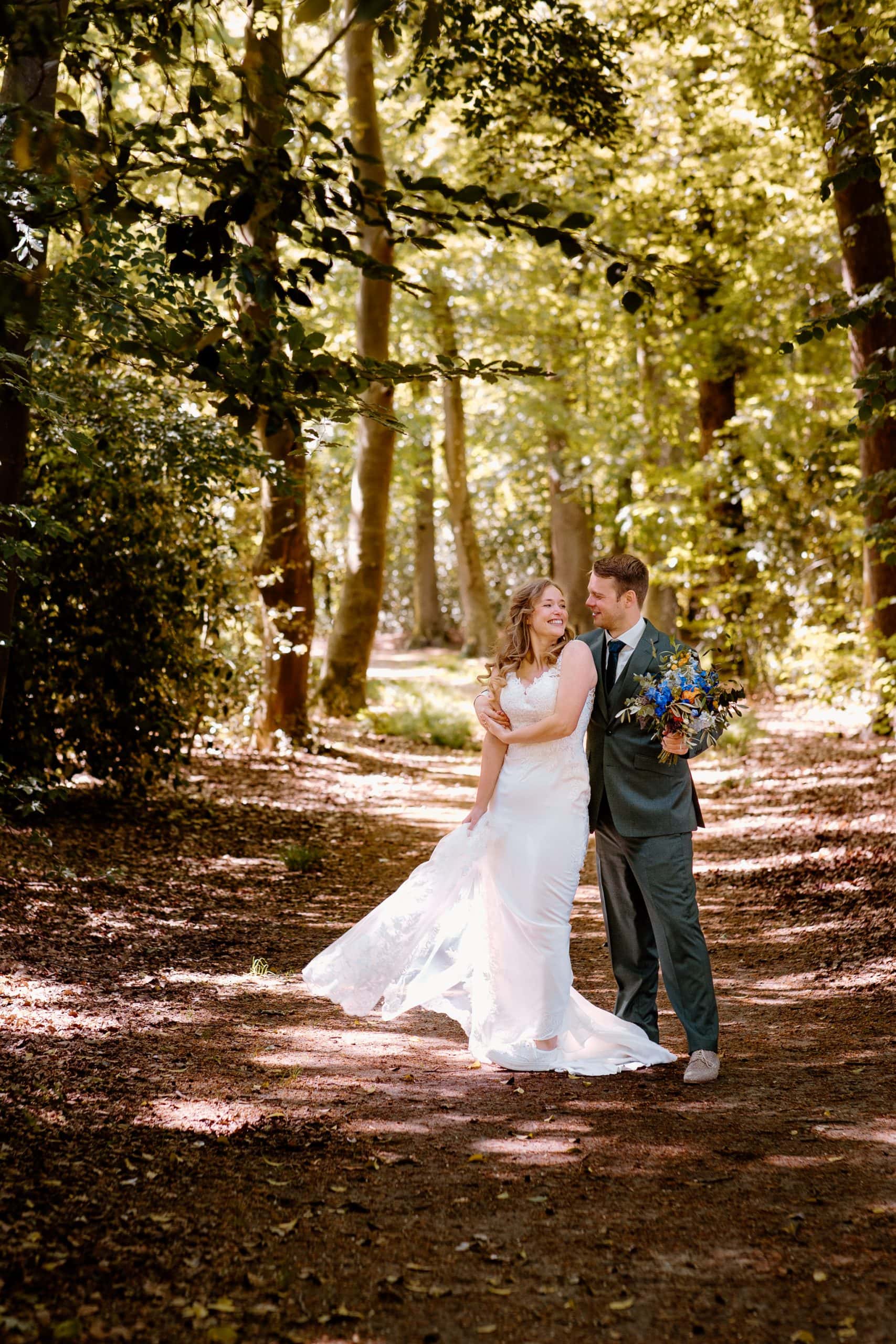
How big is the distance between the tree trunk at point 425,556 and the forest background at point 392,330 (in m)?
2.22

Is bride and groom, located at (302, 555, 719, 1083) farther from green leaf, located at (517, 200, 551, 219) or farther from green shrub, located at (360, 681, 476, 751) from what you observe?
green shrub, located at (360, 681, 476, 751)

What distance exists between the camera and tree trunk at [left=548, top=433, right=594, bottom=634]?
28453mm

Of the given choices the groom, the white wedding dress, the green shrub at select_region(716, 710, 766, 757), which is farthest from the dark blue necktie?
the green shrub at select_region(716, 710, 766, 757)

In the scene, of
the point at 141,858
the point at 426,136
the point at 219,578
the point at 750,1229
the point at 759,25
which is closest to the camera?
the point at 750,1229

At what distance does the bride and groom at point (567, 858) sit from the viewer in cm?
557

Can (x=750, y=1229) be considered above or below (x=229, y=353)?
below

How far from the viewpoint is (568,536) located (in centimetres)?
2944

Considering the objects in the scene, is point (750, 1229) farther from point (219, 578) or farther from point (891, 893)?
point (219, 578)

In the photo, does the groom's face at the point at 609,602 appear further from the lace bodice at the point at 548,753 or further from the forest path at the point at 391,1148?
the forest path at the point at 391,1148

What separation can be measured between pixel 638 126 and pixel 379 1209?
18.1 meters

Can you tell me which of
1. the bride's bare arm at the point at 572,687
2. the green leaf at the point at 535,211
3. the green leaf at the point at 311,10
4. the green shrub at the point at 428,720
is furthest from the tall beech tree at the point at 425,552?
the green leaf at the point at 311,10

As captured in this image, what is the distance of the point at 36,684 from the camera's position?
9.64 meters

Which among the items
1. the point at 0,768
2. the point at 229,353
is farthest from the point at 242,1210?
the point at 0,768

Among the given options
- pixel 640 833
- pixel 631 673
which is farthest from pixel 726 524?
pixel 640 833
